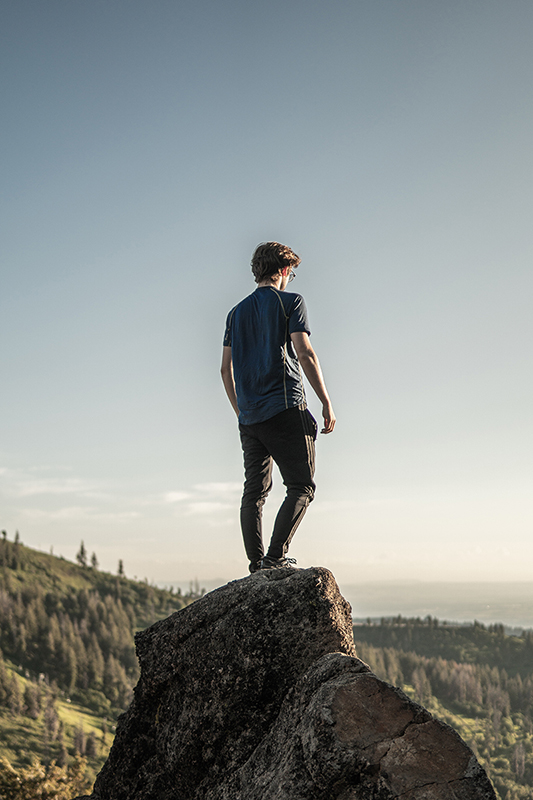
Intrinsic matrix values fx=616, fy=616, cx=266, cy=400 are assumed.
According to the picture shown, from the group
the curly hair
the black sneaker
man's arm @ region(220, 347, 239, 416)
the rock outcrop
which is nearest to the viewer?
the rock outcrop

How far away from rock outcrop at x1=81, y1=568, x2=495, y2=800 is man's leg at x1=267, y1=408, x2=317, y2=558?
3.34 ft

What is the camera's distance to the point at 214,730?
208 inches

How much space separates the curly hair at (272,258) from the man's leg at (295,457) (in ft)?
5.97

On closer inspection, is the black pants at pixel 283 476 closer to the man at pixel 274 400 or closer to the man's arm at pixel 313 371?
the man at pixel 274 400

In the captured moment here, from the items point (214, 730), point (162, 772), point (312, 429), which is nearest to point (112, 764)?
point (162, 772)

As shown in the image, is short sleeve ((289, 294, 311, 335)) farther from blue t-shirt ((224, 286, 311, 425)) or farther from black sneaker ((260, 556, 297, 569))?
black sneaker ((260, 556, 297, 569))

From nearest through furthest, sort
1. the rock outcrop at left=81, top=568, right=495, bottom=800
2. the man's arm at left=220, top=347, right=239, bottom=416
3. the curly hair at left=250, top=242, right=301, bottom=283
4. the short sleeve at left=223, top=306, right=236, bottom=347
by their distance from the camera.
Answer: the rock outcrop at left=81, top=568, right=495, bottom=800, the curly hair at left=250, top=242, right=301, bottom=283, the short sleeve at left=223, top=306, right=236, bottom=347, the man's arm at left=220, top=347, right=239, bottom=416

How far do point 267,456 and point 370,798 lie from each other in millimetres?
4059

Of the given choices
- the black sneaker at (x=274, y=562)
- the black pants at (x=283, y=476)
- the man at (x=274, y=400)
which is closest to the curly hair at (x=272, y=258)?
the man at (x=274, y=400)

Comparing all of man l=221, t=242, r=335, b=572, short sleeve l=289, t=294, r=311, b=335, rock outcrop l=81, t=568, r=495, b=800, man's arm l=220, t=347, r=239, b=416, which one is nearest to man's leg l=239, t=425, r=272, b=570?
man l=221, t=242, r=335, b=572

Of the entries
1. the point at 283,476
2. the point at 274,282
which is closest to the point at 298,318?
the point at 274,282

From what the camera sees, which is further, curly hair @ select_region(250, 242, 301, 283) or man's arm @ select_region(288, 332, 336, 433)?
curly hair @ select_region(250, 242, 301, 283)

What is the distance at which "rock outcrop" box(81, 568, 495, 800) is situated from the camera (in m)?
3.94

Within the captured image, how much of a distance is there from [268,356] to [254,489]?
159 centimetres
